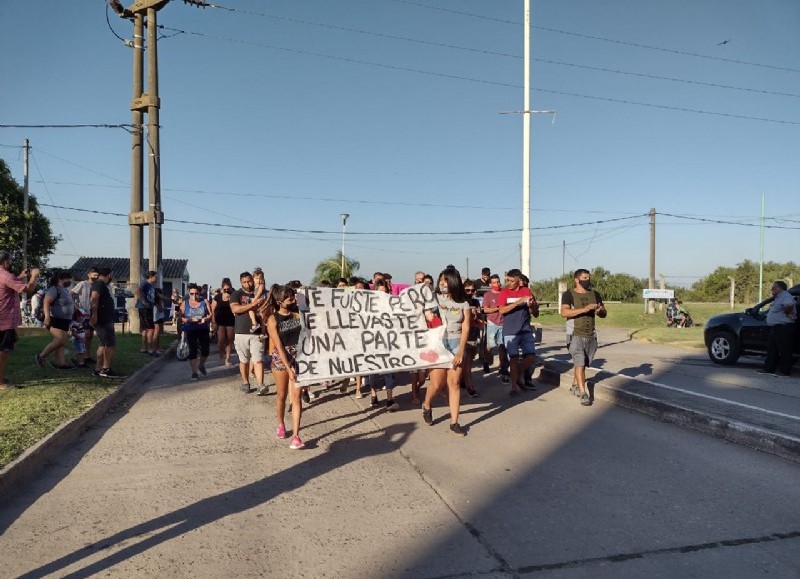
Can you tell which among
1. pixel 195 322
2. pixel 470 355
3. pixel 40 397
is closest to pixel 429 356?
pixel 470 355

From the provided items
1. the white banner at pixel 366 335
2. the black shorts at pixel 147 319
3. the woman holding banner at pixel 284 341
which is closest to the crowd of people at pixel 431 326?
the woman holding banner at pixel 284 341

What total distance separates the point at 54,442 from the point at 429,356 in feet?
13.2

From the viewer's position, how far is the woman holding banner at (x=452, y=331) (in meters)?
6.68

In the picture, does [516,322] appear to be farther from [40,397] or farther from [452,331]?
[40,397]

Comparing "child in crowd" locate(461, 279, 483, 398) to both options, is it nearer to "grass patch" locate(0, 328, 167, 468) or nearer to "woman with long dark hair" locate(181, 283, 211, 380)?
"woman with long dark hair" locate(181, 283, 211, 380)

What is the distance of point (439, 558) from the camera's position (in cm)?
349

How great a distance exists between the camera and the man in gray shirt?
34.9 ft

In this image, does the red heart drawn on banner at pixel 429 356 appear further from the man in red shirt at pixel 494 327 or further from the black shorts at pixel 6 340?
the black shorts at pixel 6 340

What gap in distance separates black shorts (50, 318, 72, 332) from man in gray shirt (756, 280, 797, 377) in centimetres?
1252

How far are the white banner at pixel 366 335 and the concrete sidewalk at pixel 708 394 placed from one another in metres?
2.95

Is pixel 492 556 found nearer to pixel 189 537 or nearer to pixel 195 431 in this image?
pixel 189 537

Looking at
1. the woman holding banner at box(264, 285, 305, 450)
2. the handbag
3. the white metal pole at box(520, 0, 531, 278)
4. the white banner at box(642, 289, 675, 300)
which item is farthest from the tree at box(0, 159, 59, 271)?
the white banner at box(642, 289, 675, 300)

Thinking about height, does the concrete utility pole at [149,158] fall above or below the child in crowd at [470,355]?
above

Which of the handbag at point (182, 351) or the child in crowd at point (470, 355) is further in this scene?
the handbag at point (182, 351)
